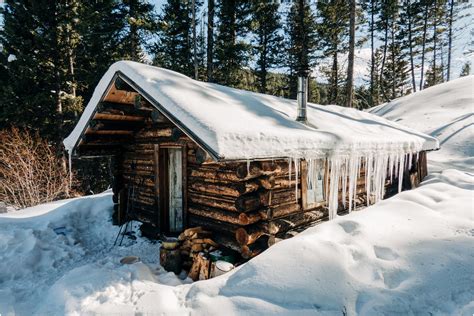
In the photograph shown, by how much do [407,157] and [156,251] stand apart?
845cm

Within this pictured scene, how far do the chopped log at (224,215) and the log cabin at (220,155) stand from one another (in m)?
0.02

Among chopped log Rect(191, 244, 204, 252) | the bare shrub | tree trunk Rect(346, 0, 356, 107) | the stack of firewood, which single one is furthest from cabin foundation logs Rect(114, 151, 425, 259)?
the bare shrub

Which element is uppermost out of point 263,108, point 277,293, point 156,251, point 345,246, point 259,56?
point 259,56

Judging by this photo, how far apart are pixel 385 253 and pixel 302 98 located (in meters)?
4.03

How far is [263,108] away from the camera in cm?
662

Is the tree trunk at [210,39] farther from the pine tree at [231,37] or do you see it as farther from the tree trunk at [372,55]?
the tree trunk at [372,55]

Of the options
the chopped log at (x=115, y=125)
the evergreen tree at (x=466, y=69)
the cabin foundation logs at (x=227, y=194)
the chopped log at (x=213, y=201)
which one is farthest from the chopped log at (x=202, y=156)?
the evergreen tree at (x=466, y=69)

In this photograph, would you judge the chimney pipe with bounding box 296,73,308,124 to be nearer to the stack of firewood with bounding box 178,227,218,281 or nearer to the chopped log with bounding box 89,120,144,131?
the stack of firewood with bounding box 178,227,218,281

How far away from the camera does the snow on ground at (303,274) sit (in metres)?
3.23

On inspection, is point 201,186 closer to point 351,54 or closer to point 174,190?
point 174,190

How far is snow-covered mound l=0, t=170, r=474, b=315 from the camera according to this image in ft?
10.6

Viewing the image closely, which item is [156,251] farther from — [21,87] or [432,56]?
[432,56]

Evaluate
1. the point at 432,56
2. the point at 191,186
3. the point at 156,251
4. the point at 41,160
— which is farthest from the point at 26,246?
the point at 432,56

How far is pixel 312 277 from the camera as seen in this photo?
11.7ft
